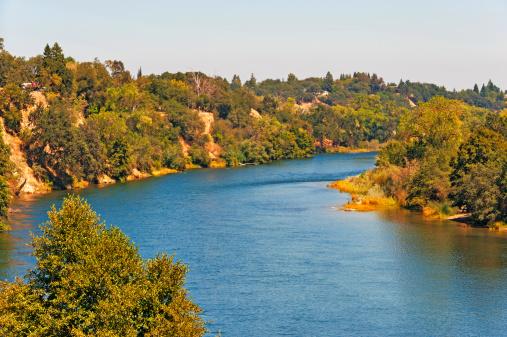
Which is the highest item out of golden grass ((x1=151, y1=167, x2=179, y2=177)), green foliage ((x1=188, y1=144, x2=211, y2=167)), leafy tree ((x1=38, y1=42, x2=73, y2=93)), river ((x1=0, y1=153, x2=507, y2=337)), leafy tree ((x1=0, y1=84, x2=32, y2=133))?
leafy tree ((x1=38, y1=42, x2=73, y2=93))

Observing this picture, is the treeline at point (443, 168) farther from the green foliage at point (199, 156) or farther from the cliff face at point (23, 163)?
the green foliage at point (199, 156)

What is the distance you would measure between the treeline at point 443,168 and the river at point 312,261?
366cm

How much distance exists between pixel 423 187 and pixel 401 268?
28.5 meters

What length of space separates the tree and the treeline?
4601 cm

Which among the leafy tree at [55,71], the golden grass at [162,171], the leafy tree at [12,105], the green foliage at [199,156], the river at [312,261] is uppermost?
the leafy tree at [55,71]

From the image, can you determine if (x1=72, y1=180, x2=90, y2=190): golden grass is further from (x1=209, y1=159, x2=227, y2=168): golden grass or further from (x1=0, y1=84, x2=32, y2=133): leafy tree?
(x1=209, y1=159, x2=227, y2=168): golden grass

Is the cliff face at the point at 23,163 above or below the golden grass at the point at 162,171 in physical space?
above

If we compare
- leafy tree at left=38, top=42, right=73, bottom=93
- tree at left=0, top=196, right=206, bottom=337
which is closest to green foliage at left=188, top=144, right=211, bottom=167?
leafy tree at left=38, top=42, right=73, bottom=93

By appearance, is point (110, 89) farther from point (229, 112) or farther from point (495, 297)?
point (495, 297)

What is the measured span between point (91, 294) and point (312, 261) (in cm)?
2868

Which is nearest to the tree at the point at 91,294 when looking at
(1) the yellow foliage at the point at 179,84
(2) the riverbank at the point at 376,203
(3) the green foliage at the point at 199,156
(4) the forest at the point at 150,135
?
(4) the forest at the point at 150,135

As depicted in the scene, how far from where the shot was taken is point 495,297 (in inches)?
1697

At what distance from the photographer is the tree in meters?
26.1

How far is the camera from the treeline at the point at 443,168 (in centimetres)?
6450
